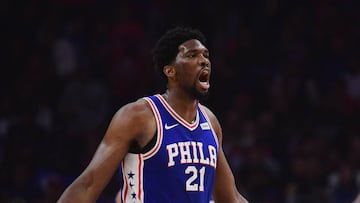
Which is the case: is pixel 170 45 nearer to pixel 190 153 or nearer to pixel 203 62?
pixel 203 62

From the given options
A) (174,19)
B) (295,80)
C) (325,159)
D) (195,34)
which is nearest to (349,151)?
(325,159)

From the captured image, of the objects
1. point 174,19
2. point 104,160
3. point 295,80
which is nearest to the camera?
point 104,160

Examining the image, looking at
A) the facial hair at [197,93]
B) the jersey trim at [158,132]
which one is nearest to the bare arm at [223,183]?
the facial hair at [197,93]

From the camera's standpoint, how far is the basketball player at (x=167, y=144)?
16.2 feet

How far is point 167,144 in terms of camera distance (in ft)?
16.6

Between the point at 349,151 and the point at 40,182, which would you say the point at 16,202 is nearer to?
the point at 40,182

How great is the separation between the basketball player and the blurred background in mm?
3851

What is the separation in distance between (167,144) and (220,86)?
533 centimetres

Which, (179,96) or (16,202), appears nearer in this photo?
(179,96)

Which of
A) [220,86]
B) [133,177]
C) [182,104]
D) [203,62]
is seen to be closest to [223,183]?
[182,104]

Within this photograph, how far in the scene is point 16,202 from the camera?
818cm

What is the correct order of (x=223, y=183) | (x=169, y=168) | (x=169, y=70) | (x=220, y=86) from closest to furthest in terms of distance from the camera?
(x=169, y=168) → (x=169, y=70) → (x=223, y=183) → (x=220, y=86)

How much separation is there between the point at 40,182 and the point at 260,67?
114 inches

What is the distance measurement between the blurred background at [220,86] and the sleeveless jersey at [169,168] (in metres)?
3.90
